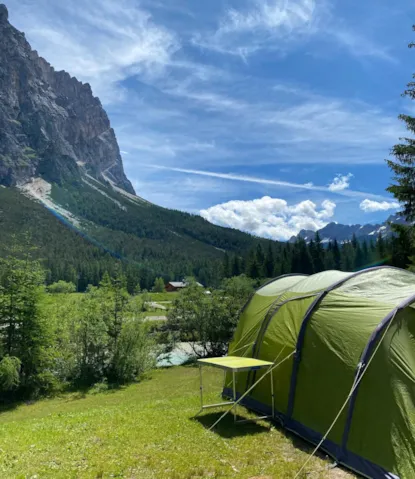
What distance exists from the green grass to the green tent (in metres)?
0.67

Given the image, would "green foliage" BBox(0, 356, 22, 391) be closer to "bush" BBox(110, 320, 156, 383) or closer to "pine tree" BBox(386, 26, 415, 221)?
"bush" BBox(110, 320, 156, 383)

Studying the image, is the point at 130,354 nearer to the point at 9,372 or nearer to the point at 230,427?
the point at 9,372

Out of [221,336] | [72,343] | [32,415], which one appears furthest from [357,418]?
[221,336]

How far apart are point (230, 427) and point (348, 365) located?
11.7 feet

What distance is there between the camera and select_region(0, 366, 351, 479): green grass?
7492mm

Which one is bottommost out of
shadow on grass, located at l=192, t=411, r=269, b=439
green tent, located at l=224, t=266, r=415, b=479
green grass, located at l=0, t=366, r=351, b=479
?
shadow on grass, located at l=192, t=411, r=269, b=439

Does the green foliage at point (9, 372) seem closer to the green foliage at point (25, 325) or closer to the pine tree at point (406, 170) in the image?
the green foliage at point (25, 325)

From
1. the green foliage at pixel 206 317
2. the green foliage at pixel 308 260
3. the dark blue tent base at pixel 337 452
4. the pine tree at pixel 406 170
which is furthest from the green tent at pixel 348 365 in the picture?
the green foliage at pixel 308 260

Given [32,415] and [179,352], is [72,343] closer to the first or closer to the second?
[32,415]

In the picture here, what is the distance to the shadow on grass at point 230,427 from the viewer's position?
9656 millimetres

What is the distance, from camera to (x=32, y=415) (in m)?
17.5

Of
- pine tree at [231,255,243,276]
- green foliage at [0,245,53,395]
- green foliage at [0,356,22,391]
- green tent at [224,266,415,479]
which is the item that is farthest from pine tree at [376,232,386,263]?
green tent at [224,266,415,479]

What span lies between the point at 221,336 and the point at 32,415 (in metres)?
19.5

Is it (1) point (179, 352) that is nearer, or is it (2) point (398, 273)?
(2) point (398, 273)
